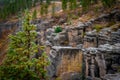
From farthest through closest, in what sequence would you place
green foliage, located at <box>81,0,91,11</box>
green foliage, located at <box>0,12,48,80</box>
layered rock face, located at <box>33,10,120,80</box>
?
green foliage, located at <box>81,0,91,11</box>
layered rock face, located at <box>33,10,120,80</box>
green foliage, located at <box>0,12,48,80</box>

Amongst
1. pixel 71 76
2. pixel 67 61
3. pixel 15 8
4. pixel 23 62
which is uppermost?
pixel 15 8

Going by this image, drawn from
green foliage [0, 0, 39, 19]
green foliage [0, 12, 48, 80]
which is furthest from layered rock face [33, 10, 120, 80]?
green foliage [0, 0, 39, 19]

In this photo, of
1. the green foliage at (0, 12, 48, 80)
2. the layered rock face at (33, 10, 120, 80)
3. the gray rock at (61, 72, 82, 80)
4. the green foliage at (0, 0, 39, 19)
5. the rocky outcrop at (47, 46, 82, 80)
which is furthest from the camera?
the green foliage at (0, 0, 39, 19)

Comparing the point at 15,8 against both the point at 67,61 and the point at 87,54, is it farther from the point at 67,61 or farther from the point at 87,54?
the point at 87,54

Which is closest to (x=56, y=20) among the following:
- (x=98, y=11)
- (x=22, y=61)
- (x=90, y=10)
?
(x=90, y=10)

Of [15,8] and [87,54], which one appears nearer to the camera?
[87,54]

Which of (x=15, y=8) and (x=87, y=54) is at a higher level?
(x=15, y=8)

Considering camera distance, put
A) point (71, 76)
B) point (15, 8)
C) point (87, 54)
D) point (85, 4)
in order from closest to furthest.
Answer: point (87, 54) < point (71, 76) < point (85, 4) < point (15, 8)

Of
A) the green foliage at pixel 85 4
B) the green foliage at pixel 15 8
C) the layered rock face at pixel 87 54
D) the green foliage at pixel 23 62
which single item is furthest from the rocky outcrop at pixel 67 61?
the green foliage at pixel 15 8

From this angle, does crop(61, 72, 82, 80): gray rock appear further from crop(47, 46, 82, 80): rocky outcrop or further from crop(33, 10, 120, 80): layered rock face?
crop(47, 46, 82, 80): rocky outcrop

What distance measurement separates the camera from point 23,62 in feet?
101

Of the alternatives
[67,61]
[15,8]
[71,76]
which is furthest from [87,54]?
[15,8]

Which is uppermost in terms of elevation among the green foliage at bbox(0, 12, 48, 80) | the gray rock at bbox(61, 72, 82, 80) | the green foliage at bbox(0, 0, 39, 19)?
the green foliage at bbox(0, 0, 39, 19)

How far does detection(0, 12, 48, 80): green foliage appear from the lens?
3062cm
